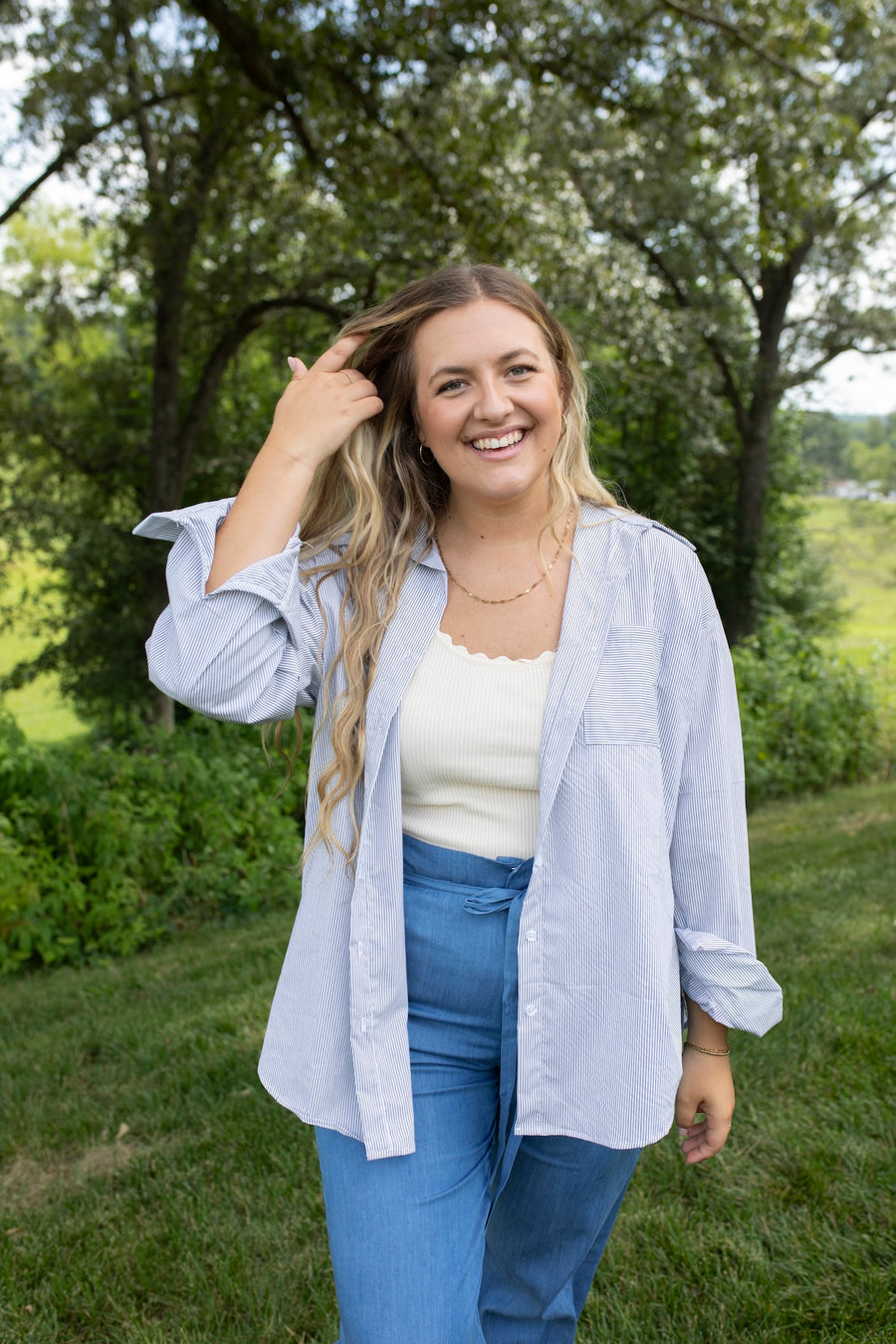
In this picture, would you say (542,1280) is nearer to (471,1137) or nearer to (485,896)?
(471,1137)

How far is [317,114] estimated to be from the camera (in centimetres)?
866

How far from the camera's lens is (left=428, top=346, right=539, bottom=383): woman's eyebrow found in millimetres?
2033

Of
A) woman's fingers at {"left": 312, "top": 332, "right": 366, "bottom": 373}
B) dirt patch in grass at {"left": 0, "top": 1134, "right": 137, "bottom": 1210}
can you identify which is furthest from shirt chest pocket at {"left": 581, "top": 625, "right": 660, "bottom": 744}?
dirt patch in grass at {"left": 0, "top": 1134, "right": 137, "bottom": 1210}

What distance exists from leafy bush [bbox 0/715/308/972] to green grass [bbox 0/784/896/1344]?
122 cm

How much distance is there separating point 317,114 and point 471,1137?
8.64m

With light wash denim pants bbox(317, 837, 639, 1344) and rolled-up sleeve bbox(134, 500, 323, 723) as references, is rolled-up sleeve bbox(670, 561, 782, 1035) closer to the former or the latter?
light wash denim pants bbox(317, 837, 639, 1344)

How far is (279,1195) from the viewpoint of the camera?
3.03 metres

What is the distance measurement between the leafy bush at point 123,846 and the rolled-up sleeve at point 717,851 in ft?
13.6

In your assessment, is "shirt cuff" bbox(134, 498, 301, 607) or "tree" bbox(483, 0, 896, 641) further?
"tree" bbox(483, 0, 896, 641)

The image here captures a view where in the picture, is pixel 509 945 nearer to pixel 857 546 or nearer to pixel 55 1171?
pixel 55 1171

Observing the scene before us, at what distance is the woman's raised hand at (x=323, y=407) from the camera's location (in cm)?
200

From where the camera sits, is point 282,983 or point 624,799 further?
point 282,983

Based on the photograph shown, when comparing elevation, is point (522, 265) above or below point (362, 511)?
above

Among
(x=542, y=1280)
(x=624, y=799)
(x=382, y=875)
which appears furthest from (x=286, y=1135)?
(x=624, y=799)
